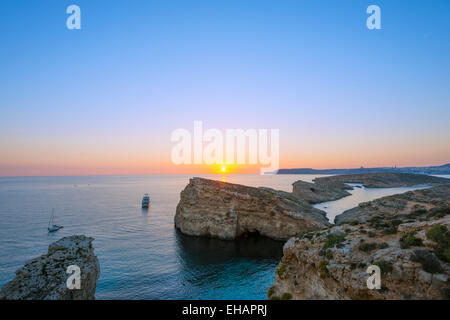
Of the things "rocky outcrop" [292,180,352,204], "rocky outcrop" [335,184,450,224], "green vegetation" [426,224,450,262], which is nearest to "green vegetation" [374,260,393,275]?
"green vegetation" [426,224,450,262]

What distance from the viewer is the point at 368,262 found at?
1384 cm

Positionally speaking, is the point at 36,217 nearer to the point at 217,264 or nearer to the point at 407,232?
the point at 217,264

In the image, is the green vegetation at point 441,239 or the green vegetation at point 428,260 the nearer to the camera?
the green vegetation at point 428,260

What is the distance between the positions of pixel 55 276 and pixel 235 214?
3491 centimetres

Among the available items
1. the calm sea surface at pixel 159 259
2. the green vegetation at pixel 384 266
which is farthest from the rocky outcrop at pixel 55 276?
the green vegetation at pixel 384 266

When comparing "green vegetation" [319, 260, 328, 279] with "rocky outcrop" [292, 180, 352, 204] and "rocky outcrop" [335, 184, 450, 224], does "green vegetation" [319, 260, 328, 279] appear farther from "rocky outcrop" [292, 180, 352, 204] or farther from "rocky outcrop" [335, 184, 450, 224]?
"rocky outcrop" [292, 180, 352, 204]

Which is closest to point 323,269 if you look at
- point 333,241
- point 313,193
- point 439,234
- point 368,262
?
point 333,241

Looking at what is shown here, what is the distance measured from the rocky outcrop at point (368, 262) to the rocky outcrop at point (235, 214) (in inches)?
1042

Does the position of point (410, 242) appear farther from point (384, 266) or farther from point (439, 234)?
point (384, 266)

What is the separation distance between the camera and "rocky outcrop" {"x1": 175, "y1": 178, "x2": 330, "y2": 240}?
46000mm

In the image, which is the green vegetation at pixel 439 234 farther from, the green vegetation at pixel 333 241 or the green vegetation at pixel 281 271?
the green vegetation at pixel 281 271

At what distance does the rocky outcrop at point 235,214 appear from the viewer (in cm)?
4600

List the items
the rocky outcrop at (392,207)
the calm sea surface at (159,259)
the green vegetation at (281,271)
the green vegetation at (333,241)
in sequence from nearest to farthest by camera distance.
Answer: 1. the green vegetation at (333,241)
2. the green vegetation at (281,271)
3. the calm sea surface at (159,259)
4. the rocky outcrop at (392,207)
